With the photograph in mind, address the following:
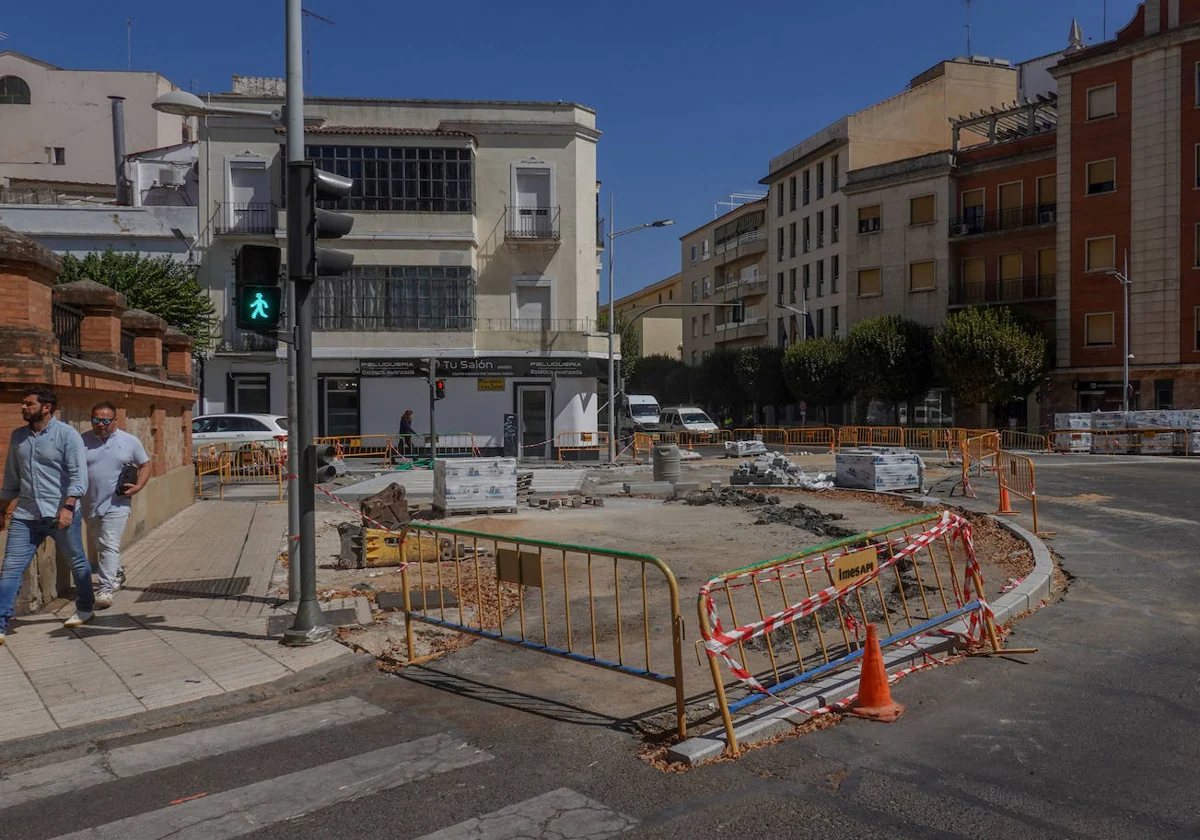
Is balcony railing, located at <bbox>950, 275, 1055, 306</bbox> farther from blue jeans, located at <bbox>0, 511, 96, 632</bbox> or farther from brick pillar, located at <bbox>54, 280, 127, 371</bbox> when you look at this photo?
blue jeans, located at <bbox>0, 511, 96, 632</bbox>

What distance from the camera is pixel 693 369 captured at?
6938 cm

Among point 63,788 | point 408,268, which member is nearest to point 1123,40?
point 408,268

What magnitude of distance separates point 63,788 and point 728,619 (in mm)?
5192

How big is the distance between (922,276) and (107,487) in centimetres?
4886

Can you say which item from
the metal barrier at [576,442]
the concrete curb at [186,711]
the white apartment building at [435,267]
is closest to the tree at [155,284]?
the white apartment building at [435,267]

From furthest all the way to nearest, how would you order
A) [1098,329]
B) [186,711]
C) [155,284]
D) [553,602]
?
[1098,329] → [155,284] → [553,602] → [186,711]

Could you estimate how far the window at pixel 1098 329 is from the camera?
143 feet

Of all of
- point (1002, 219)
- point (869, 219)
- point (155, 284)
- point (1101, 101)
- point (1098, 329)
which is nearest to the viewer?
point (155, 284)

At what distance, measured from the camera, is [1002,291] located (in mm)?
48719

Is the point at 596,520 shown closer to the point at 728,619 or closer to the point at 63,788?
the point at 728,619

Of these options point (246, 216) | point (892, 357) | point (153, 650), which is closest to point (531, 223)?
point (246, 216)

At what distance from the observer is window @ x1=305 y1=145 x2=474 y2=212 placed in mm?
34062

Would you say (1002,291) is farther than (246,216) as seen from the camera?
Yes

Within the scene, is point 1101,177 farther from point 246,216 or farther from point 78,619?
point 78,619
